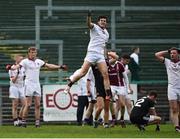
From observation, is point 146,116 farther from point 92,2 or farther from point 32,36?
point 92,2

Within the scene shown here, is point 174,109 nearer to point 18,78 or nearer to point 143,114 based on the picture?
point 143,114

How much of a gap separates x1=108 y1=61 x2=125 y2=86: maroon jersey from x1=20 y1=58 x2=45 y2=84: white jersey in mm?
1872

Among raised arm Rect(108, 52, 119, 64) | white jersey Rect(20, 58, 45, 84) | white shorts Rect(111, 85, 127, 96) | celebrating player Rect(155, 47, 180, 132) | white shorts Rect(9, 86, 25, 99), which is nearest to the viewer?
celebrating player Rect(155, 47, 180, 132)

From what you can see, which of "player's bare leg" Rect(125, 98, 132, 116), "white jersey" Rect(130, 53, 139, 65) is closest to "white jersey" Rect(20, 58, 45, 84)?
"player's bare leg" Rect(125, 98, 132, 116)

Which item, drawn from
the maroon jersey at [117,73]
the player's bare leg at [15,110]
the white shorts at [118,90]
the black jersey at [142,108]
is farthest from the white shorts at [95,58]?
A: the player's bare leg at [15,110]

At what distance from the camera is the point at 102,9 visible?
98.9 ft

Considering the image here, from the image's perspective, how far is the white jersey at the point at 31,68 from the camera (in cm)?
2073

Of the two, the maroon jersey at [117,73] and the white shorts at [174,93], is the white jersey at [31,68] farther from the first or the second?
the white shorts at [174,93]

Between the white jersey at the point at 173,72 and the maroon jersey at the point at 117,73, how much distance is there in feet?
10.1

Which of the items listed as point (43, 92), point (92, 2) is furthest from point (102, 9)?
point (43, 92)

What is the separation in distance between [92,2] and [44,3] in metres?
2.03

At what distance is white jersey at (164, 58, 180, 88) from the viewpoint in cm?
1783

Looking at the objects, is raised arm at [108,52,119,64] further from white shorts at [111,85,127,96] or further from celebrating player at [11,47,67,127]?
celebrating player at [11,47,67,127]

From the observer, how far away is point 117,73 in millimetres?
20969
